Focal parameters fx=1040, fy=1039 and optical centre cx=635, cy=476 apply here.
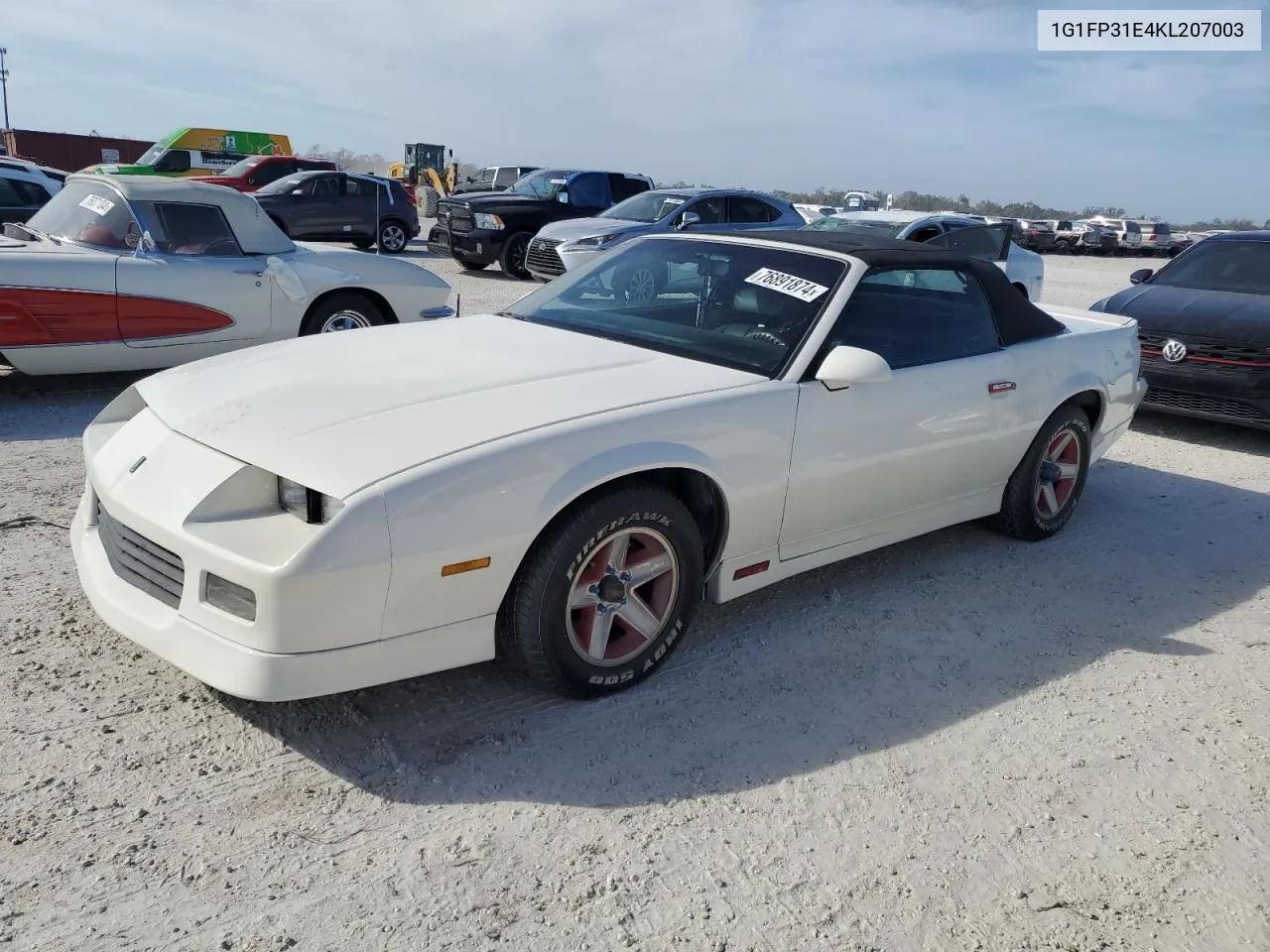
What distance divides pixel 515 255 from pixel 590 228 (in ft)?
8.54

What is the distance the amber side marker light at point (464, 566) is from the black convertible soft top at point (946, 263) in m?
2.07

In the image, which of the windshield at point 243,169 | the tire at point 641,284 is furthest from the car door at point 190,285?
the windshield at point 243,169

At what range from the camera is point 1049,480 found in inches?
196

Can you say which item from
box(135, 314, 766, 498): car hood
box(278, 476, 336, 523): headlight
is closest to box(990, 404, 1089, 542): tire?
box(135, 314, 766, 498): car hood

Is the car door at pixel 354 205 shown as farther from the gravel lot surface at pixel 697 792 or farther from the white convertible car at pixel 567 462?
the gravel lot surface at pixel 697 792

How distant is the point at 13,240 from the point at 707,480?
5.55m

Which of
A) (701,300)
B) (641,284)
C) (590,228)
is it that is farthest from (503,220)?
(701,300)

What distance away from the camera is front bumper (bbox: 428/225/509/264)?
15867 millimetres

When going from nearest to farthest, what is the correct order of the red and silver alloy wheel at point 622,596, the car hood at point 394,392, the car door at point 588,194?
1. the car hood at point 394,392
2. the red and silver alloy wheel at point 622,596
3. the car door at point 588,194

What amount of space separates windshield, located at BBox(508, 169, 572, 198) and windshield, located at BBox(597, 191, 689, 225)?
8.39 feet

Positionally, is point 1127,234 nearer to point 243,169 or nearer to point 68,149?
point 243,169

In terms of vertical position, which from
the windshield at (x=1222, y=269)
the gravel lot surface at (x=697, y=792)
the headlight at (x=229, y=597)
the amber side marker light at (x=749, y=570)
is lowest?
the gravel lot surface at (x=697, y=792)

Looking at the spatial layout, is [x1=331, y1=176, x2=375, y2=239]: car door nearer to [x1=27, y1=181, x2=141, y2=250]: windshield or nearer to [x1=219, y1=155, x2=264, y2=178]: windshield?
[x1=219, y1=155, x2=264, y2=178]: windshield

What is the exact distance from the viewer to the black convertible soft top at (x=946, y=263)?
4.20 metres
